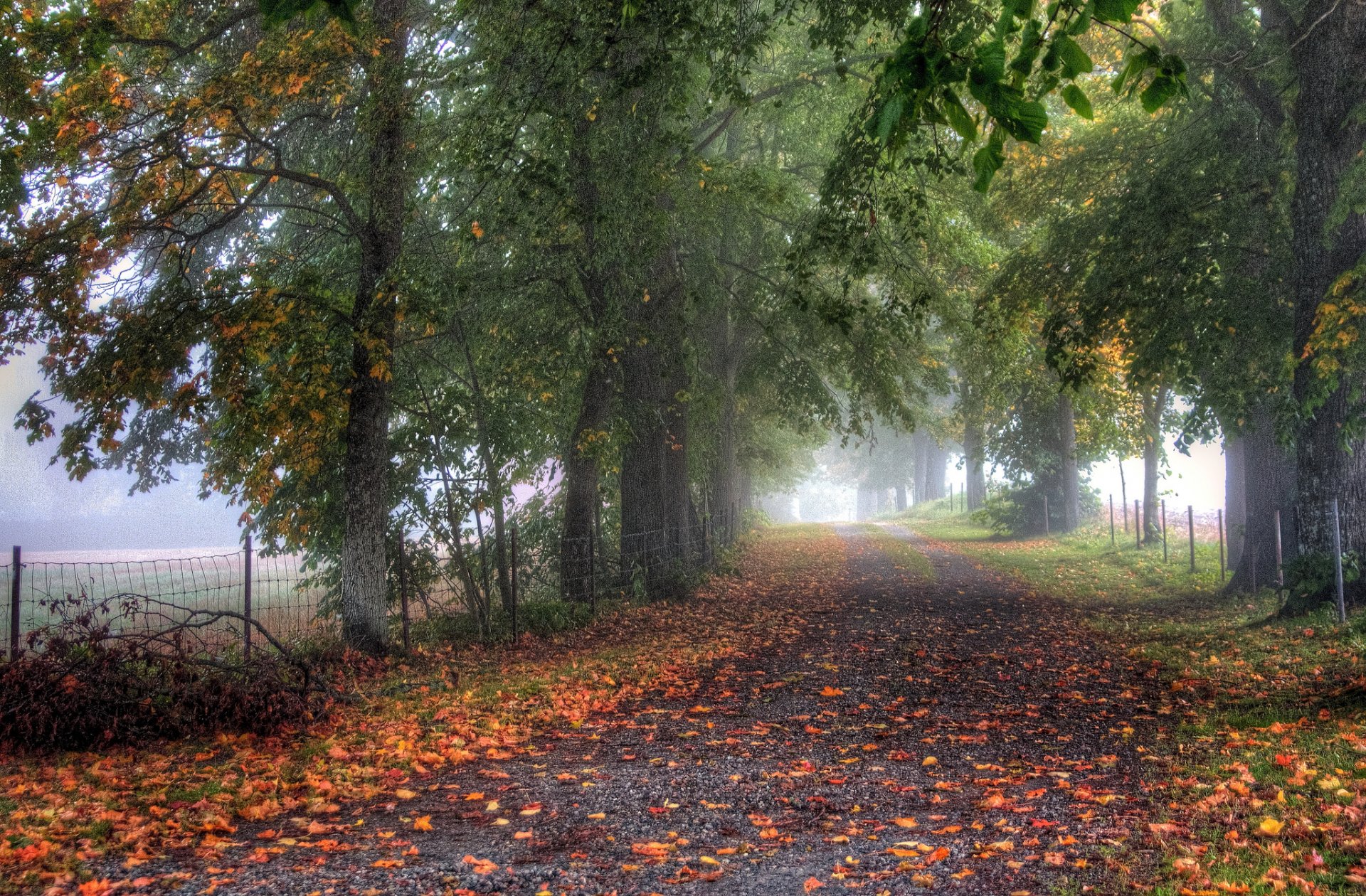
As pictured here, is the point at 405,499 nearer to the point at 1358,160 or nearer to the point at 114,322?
the point at 114,322

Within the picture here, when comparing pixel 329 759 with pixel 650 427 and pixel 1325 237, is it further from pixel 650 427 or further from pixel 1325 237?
pixel 1325 237

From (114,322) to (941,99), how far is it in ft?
28.0

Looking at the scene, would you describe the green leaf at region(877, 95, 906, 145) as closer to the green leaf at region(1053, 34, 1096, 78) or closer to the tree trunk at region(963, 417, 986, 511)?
the green leaf at region(1053, 34, 1096, 78)

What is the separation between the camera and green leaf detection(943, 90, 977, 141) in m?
3.74

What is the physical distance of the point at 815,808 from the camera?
18.1 feet

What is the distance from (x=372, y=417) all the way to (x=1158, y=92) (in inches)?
349

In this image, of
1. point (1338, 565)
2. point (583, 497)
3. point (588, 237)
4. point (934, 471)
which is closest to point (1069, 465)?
point (1338, 565)

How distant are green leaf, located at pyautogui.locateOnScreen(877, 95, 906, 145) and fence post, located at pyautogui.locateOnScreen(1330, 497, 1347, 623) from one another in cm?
980

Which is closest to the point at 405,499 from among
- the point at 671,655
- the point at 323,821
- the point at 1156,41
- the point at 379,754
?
the point at 671,655

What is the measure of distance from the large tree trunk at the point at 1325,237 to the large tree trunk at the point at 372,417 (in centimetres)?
1011

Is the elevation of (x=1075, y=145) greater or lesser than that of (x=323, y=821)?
greater

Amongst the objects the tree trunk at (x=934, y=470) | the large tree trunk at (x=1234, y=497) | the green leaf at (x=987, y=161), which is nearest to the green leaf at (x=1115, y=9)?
the green leaf at (x=987, y=161)

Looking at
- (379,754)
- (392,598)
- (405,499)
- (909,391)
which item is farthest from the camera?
(909,391)

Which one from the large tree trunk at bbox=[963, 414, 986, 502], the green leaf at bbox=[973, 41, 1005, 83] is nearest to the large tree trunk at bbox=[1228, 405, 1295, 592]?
the green leaf at bbox=[973, 41, 1005, 83]
